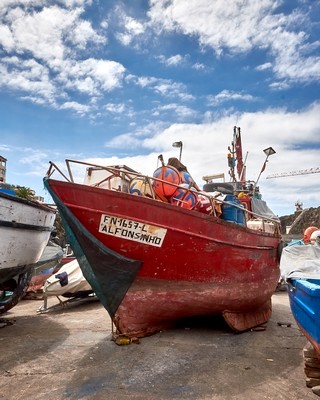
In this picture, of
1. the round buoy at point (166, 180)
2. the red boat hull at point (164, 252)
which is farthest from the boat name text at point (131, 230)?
the round buoy at point (166, 180)

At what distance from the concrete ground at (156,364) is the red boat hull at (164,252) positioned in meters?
0.48

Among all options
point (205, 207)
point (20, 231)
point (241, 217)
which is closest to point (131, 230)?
point (205, 207)

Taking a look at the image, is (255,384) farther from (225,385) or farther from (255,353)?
(255,353)

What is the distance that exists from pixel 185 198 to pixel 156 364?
2.65m

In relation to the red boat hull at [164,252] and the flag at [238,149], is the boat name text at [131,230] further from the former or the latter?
the flag at [238,149]

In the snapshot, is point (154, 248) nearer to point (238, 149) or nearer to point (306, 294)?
point (306, 294)

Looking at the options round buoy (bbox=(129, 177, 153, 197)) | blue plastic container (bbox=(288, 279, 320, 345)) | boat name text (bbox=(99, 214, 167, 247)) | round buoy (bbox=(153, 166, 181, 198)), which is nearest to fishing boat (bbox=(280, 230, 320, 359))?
blue plastic container (bbox=(288, 279, 320, 345))

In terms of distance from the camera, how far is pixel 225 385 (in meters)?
3.78

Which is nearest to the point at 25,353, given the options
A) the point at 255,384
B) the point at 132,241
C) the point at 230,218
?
the point at 132,241

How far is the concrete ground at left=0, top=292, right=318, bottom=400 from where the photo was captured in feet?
11.9

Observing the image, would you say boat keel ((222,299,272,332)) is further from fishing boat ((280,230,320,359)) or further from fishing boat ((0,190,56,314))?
fishing boat ((0,190,56,314))

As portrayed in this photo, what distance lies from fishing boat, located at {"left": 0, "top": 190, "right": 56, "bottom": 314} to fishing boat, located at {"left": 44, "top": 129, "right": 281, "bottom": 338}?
1483mm

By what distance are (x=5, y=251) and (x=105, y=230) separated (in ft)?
7.82

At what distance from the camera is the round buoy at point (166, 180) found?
573 centimetres
